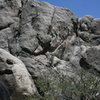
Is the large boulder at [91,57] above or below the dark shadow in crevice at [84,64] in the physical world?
above

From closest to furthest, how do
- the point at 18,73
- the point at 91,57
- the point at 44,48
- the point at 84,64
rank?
1. the point at 18,73
2. the point at 91,57
3. the point at 84,64
4. the point at 44,48

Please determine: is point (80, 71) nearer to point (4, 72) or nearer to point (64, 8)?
point (4, 72)

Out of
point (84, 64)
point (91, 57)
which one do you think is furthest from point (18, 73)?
point (91, 57)

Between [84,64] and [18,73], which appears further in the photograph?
[84,64]

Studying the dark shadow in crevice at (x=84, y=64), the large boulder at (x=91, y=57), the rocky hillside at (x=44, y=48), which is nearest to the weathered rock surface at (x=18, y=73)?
the rocky hillside at (x=44, y=48)

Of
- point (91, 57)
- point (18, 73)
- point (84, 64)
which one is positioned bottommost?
point (84, 64)

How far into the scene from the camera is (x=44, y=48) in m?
20.7

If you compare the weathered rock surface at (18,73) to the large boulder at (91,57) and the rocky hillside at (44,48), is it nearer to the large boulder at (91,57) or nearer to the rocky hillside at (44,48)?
the rocky hillside at (44,48)

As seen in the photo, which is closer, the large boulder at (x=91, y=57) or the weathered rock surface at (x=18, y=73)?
the weathered rock surface at (x=18, y=73)

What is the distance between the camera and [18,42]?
20188mm

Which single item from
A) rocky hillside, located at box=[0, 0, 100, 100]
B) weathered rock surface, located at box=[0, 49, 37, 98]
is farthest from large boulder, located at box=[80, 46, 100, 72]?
weathered rock surface, located at box=[0, 49, 37, 98]

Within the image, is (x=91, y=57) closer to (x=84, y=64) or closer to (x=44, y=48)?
(x=84, y=64)

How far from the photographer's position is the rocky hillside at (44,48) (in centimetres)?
1670

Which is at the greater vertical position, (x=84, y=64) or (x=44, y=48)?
(x=44, y=48)
